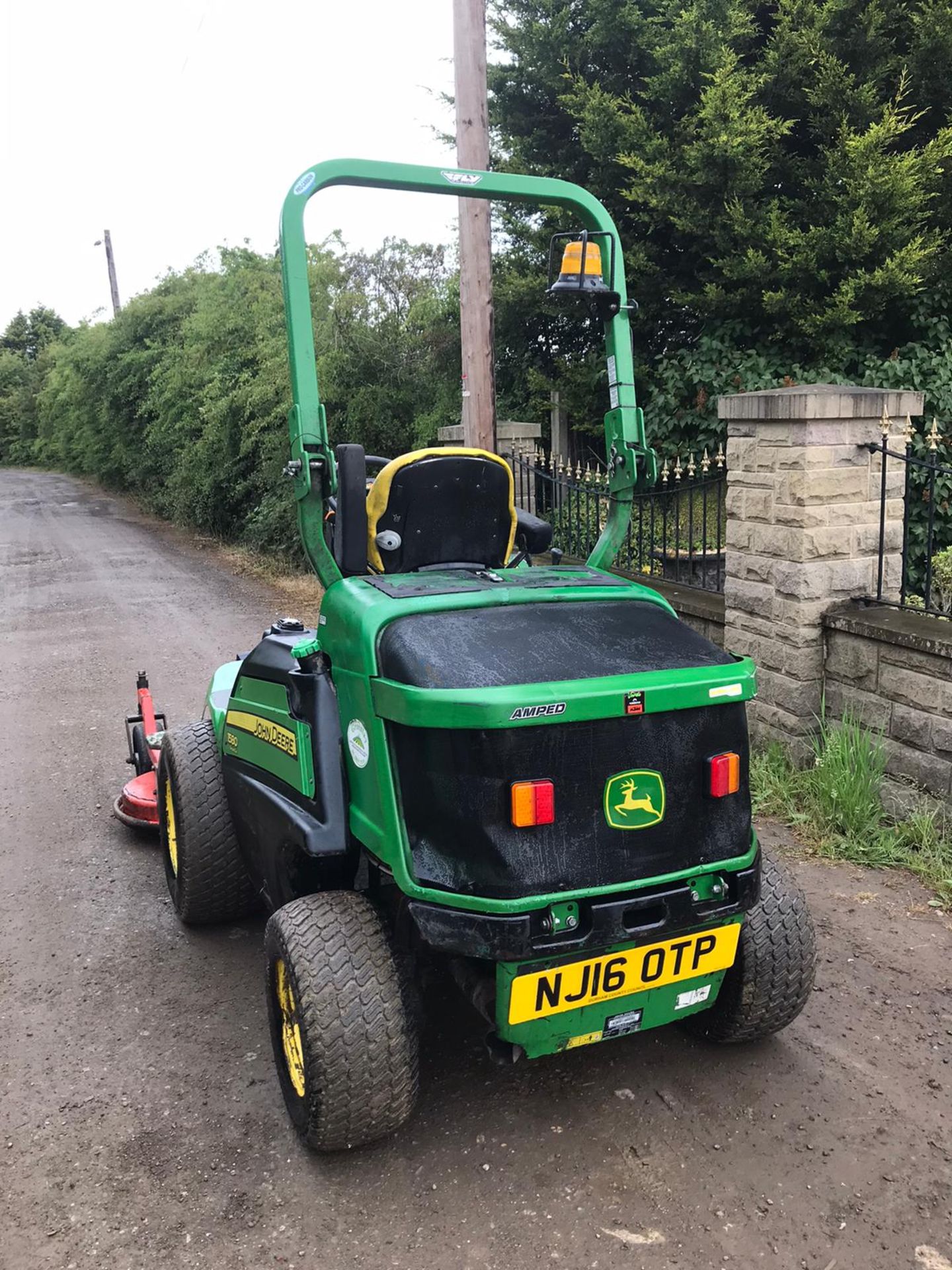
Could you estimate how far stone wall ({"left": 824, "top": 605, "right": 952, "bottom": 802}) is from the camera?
4395mm

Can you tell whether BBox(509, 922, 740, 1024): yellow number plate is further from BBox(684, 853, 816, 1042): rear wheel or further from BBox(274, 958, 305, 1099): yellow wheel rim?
BBox(274, 958, 305, 1099): yellow wheel rim

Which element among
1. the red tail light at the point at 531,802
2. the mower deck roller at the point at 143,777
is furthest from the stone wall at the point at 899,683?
the mower deck roller at the point at 143,777

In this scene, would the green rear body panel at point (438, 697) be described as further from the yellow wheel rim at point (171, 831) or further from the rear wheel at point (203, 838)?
the yellow wheel rim at point (171, 831)

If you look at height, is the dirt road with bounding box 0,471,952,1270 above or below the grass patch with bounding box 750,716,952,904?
below

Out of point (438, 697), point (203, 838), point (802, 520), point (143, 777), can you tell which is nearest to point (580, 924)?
point (438, 697)

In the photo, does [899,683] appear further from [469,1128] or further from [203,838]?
[203,838]

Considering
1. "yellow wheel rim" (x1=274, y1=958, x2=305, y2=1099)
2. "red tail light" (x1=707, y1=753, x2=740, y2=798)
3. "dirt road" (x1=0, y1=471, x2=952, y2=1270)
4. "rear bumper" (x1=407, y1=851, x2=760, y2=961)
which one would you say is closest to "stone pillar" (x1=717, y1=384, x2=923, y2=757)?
"dirt road" (x1=0, y1=471, x2=952, y2=1270)

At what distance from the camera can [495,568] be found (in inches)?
135

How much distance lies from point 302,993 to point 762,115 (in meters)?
7.75

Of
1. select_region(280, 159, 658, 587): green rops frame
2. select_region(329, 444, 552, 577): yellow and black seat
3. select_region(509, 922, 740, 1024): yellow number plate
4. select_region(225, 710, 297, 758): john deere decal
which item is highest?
select_region(280, 159, 658, 587): green rops frame

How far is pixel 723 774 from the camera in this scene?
2678mm

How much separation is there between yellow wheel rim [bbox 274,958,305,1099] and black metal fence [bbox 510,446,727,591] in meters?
3.45

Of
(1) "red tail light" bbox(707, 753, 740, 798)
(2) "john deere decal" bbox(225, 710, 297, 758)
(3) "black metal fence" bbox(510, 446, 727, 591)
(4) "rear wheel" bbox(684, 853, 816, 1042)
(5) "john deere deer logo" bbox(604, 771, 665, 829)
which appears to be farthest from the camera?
(3) "black metal fence" bbox(510, 446, 727, 591)

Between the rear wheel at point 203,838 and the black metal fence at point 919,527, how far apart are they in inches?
116
